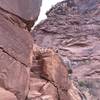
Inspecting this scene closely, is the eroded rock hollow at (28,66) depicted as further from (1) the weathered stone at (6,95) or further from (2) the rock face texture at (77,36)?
(2) the rock face texture at (77,36)

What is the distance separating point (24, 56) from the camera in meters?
6.52

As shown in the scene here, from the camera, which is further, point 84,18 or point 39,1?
point 84,18

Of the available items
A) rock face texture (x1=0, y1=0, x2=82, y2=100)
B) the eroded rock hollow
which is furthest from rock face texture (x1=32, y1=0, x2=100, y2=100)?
rock face texture (x1=0, y1=0, x2=82, y2=100)

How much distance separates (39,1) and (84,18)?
1684 cm

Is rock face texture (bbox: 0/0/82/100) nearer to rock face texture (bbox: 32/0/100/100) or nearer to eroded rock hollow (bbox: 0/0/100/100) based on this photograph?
eroded rock hollow (bbox: 0/0/100/100)

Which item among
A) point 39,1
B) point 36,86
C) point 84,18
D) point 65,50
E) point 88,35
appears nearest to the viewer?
point 39,1

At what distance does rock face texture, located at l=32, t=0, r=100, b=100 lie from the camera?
17.3 metres

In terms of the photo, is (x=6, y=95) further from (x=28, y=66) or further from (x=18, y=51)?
(x=28, y=66)

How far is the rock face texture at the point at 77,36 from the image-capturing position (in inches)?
683

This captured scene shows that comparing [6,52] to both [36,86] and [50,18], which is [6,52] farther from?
[50,18]

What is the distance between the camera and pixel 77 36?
2169 cm

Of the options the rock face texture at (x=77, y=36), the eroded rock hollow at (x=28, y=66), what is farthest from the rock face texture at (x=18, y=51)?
the rock face texture at (x=77, y=36)

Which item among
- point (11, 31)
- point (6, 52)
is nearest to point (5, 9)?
point (11, 31)

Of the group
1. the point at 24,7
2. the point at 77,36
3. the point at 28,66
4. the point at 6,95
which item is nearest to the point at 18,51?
the point at 28,66
